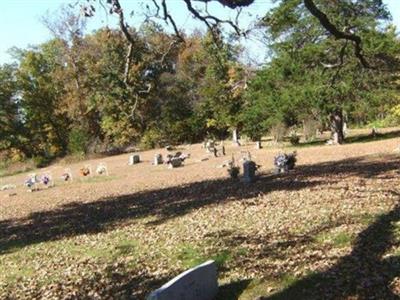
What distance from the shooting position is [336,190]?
17453 mm

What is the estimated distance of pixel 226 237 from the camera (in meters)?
13.1

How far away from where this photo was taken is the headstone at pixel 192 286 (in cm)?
739

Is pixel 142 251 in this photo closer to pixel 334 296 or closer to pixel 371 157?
pixel 334 296

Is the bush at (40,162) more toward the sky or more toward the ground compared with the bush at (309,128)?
more toward the ground

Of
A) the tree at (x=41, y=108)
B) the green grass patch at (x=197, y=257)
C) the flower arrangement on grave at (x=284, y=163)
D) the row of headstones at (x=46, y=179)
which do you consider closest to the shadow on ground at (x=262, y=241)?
the flower arrangement on grave at (x=284, y=163)

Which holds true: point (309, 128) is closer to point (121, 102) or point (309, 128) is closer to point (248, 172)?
point (121, 102)

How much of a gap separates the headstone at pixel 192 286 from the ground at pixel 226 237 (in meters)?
0.35

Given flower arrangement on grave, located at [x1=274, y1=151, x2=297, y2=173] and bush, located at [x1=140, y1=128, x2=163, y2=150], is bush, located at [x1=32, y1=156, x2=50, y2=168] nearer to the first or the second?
bush, located at [x1=140, y1=128, x2=163, y2=150]

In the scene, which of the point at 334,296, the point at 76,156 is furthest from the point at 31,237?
the point at 76,156

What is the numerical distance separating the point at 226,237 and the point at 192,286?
16.4ft

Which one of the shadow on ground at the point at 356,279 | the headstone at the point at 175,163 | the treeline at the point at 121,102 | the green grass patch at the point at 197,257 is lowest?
the green grass patch at the point at 197,257

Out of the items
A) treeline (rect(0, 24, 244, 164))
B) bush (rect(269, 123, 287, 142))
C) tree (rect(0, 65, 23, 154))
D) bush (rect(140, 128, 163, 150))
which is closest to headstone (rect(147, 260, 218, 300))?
bush (rect(269, 123, 287, 142))

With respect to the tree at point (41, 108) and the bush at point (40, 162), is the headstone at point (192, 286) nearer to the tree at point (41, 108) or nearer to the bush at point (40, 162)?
the bush at point (40, 162)

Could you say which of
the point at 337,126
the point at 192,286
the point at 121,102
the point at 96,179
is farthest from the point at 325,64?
the point at 192,286
